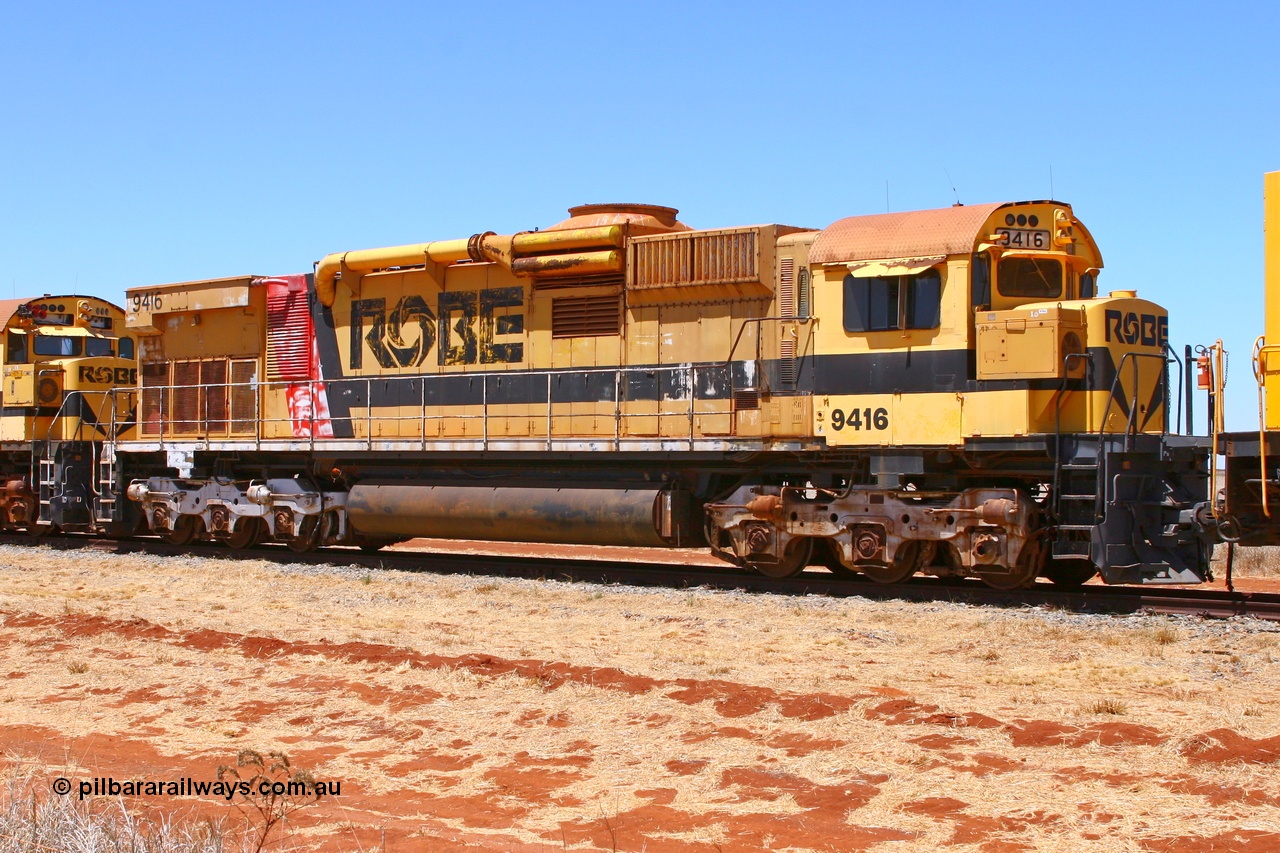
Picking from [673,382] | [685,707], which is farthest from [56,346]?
[685,707]

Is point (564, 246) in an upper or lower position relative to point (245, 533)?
upper

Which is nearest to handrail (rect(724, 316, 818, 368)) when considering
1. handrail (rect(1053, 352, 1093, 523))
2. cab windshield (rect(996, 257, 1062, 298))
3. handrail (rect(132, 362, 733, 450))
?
handrail (rect(132, 362, 733, 450))

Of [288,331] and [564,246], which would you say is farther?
[288,331]

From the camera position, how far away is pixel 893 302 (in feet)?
45.3

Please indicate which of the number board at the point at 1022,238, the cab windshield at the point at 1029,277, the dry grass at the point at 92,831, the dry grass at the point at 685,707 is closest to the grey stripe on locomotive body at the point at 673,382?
the cab windshield at the point at 1029,277

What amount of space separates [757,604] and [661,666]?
362cm

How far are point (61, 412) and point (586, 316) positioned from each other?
1078 centimetres

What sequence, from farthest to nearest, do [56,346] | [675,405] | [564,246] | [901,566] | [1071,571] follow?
[56,346], [564,246], [675,405], [1071,571], [901,566]

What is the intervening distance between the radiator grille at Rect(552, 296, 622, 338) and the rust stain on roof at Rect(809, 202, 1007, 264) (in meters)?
3.19

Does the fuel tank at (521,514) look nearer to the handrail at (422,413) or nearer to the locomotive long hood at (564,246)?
the handrail at (422,413)

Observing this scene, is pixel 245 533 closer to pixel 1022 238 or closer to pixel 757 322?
pixel 757 322

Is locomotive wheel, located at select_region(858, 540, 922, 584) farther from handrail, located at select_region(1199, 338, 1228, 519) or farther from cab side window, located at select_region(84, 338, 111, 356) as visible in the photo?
cab side window, located at select_region(84, 338, 111, 356)

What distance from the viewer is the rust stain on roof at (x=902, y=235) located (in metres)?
13.4

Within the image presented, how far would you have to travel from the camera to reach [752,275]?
50.0 ft
